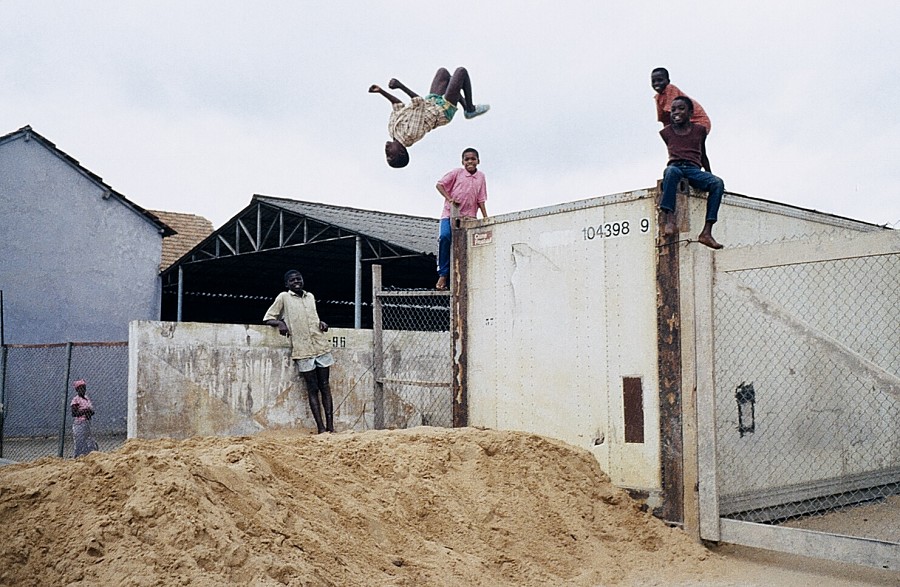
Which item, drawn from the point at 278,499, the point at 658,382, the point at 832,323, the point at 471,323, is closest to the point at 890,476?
the point at 832,323

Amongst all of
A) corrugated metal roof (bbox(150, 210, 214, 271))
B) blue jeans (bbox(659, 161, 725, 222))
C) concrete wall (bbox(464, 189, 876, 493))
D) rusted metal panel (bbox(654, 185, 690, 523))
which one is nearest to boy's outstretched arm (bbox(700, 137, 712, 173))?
concrete wall (bbox(464, 189, 876, 493))

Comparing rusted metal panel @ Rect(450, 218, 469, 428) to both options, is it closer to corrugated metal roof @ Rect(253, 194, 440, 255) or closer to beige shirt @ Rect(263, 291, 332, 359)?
beige shirt @ Rect(263, 291, 332, 359)

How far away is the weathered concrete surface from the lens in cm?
885

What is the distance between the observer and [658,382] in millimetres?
7023

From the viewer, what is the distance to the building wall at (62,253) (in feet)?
53.4

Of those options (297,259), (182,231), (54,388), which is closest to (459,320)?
(54,388)

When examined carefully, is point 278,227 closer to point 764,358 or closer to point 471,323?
point 471,323

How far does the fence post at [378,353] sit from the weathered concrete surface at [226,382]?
0.41 meters

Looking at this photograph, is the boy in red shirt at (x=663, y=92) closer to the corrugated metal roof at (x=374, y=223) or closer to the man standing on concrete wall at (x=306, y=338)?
the man standing on concrete wall at (x=306, y=338)

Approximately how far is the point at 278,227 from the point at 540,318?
1166cm

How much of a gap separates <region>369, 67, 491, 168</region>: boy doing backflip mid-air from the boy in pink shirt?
585mm

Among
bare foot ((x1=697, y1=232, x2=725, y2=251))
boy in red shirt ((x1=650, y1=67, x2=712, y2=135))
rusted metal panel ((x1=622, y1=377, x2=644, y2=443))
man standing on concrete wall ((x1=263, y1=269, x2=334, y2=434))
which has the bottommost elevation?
rusted metal panel ((x1=622, y1=377, x2=644, y2=443))

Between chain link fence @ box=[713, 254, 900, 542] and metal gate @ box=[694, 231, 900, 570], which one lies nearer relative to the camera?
metal gate @ box=[694, 231, 900, 570]

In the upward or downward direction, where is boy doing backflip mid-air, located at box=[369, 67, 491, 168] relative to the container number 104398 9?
upward
